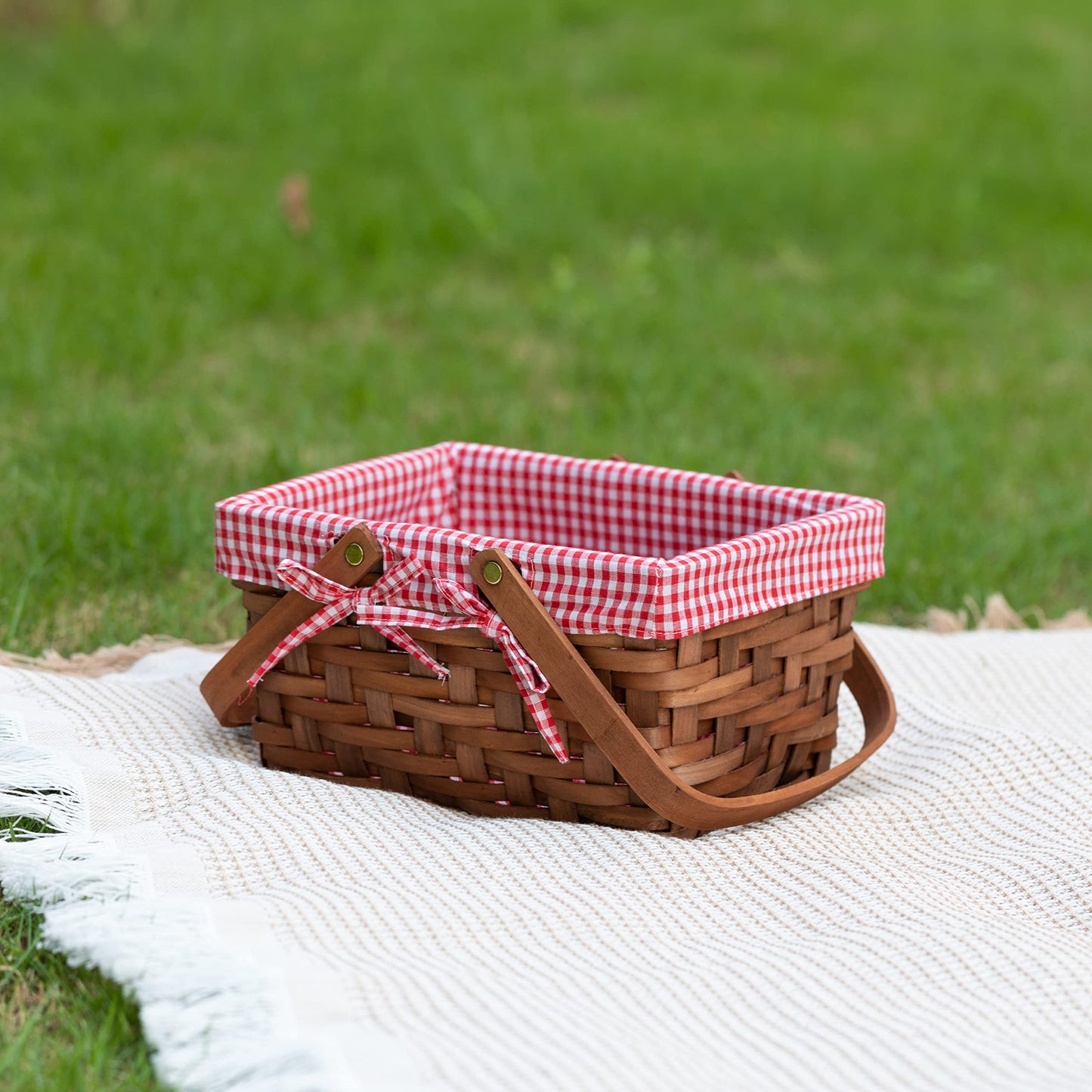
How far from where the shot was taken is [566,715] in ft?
5.06

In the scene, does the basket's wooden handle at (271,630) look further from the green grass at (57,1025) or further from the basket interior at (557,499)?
the green grass at (57,1025)

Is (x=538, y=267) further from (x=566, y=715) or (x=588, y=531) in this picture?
(x=566, y=715)

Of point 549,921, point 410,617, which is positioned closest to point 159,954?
point 549,921

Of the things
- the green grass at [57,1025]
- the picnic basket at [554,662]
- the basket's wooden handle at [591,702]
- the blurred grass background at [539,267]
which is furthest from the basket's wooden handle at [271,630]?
the blurred grass background at [539,267]

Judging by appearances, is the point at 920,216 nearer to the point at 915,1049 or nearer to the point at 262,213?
the point at 262,213

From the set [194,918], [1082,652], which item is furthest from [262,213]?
[194,918]

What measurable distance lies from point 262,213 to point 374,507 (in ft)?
8.08

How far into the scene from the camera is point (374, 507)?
193 centimetres

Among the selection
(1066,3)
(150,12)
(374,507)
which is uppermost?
(1066,3)

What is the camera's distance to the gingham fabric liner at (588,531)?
1499 millimetres

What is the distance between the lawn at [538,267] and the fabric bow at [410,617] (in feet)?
2.21

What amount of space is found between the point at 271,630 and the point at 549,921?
0.50 meters

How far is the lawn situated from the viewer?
2820 mm

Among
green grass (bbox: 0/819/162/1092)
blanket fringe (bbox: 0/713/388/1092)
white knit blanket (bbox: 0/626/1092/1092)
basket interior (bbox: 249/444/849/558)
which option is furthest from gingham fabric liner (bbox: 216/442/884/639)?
green grass (bbox: 0/819/162/1092)
